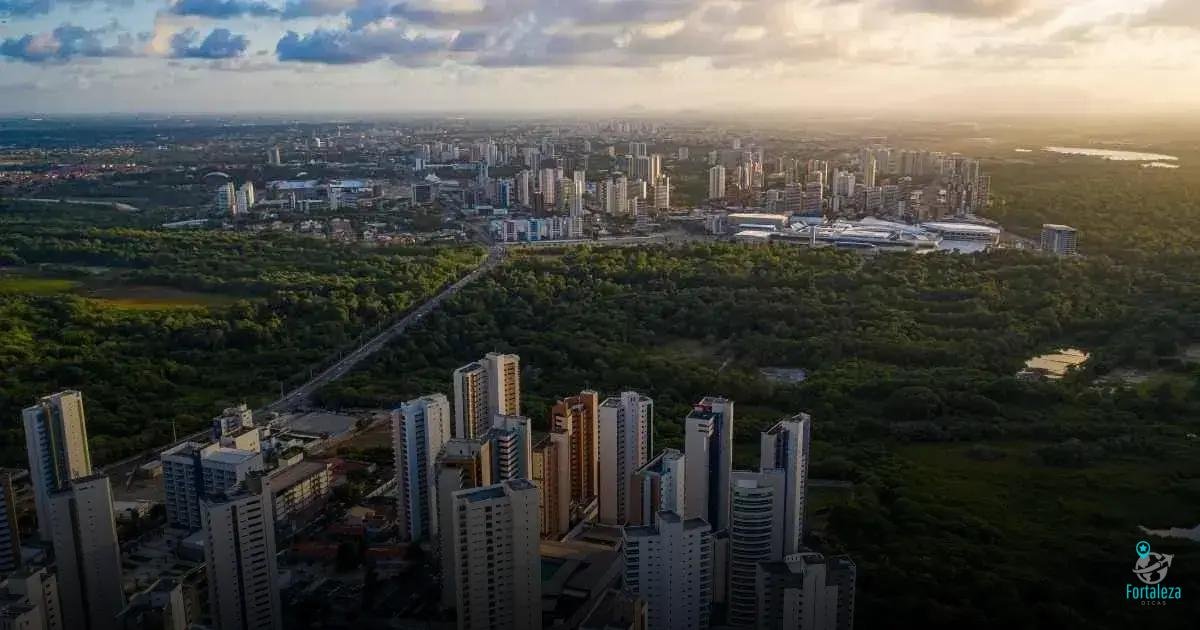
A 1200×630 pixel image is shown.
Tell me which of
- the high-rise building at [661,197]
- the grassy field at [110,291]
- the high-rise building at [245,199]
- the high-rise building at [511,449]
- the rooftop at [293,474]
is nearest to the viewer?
the high-rise building at [511,449]

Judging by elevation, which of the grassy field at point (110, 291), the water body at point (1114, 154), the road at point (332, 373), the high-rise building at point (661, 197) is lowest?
the road at point (332, 373)

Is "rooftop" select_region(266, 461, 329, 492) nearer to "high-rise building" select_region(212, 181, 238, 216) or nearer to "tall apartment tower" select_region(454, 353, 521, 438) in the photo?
"tall apartment tower" select_region(454, 353, 521, 438)

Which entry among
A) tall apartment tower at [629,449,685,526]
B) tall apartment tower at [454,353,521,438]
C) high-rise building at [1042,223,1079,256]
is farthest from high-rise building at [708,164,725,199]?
tall apartment tower at [629,449,685,526]

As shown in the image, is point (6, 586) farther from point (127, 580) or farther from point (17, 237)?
point (17, 237)

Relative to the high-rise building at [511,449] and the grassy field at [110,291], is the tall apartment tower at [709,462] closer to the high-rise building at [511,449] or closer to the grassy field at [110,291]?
the high-rise building at [511,449]

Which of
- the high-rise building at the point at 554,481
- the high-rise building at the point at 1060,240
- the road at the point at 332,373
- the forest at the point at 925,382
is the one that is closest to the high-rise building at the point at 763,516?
the forest at the point at 925,382

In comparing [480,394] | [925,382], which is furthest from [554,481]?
[925,382]
